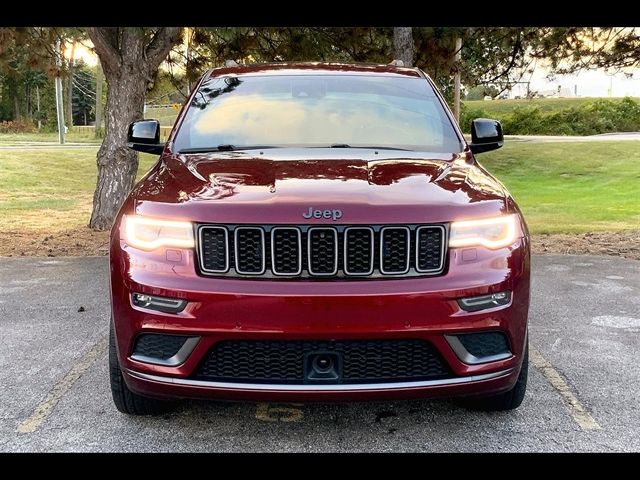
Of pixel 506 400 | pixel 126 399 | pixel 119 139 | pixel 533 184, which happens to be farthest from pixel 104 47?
pixel 533 184

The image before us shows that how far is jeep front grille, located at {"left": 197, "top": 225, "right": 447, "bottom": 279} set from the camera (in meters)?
2.88

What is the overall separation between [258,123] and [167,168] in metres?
0.77

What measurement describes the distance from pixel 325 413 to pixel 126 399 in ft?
3.36

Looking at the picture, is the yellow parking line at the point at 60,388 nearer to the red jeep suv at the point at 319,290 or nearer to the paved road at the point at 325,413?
the paved road at the point at 325,413

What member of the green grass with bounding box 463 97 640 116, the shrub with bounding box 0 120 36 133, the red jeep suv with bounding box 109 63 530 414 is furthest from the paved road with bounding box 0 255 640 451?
the shrub with bounding box 0 120 36 133

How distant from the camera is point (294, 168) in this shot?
132 inches

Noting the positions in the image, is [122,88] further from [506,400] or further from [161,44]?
[506,400]

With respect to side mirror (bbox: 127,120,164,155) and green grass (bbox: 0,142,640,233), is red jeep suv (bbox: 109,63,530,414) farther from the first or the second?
green grass (bbox: 0,142,640,233)

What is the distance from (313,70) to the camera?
15.1 feet

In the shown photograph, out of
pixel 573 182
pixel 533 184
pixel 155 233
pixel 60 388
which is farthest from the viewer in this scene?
pixel 573 182

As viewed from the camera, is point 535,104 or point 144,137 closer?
point 144,137
